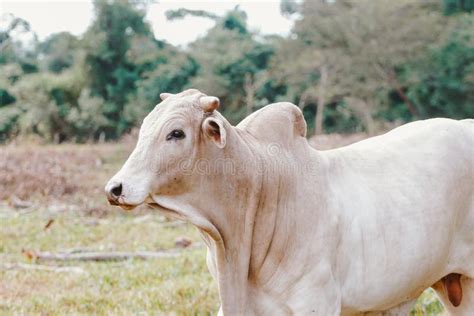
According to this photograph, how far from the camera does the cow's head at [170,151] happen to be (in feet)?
6.16

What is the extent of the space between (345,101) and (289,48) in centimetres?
303

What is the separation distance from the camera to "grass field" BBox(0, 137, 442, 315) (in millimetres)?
4168

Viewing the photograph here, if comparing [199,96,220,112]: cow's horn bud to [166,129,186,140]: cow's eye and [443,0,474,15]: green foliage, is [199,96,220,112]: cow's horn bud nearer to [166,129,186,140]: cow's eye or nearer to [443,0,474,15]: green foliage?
[166,129,186,140]: cow's eye

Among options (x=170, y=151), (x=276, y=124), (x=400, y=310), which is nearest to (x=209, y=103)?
(x=170, y=151)

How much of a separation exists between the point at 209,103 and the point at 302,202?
0.48 m

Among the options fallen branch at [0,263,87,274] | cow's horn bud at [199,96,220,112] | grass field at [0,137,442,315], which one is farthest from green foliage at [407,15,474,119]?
cow's horn bud at [199,96,220,112]

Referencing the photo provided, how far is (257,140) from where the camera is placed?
2.20 m

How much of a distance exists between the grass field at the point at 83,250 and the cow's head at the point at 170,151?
2101 mm

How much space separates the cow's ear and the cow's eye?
0.23ft

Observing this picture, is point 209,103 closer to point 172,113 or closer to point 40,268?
point 172,113

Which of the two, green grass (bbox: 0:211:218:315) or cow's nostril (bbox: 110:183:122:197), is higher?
cow's nostril (bbox: 110:183:122:197)

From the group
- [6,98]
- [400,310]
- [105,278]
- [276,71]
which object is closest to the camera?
[400,310]

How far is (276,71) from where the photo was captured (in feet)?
81.3

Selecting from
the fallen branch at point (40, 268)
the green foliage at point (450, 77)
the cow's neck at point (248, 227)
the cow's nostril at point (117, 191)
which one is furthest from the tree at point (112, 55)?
the cow's nostril at point (117, 191)
